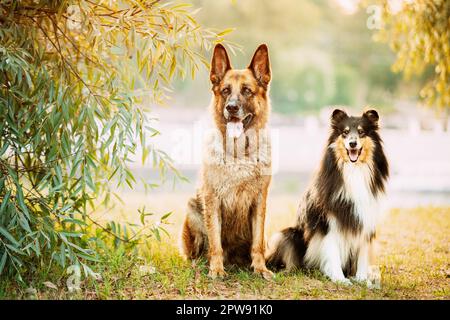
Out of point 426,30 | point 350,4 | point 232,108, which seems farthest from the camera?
point 350,4

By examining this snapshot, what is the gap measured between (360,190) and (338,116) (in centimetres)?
58

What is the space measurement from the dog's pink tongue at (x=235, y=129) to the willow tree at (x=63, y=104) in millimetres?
552

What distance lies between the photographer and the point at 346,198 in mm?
3953

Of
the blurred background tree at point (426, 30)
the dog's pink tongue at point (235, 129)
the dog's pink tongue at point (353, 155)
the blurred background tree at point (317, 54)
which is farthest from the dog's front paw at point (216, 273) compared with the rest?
the blurred background tree at point (317, 54)

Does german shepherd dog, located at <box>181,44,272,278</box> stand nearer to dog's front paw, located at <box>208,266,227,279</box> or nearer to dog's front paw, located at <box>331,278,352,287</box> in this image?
dog's front paw, located at <box>208,266,227,279</box>

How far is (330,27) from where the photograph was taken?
16.9 meters

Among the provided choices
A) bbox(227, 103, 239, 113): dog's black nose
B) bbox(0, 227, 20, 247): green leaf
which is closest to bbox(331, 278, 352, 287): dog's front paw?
bbox(227, 103, 239, 113): dog's black nose

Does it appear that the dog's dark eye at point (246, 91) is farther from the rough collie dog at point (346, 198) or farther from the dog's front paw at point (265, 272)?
the dog's front paw at point (265, 272)

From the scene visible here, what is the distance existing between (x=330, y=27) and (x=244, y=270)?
1414cm

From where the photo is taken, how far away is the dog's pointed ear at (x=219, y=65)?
389 cm

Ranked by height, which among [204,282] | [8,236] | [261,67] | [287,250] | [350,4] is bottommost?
[204,282]

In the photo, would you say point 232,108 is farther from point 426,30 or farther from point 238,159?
point 426,30

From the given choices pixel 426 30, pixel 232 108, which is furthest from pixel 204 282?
pixel 426 30
